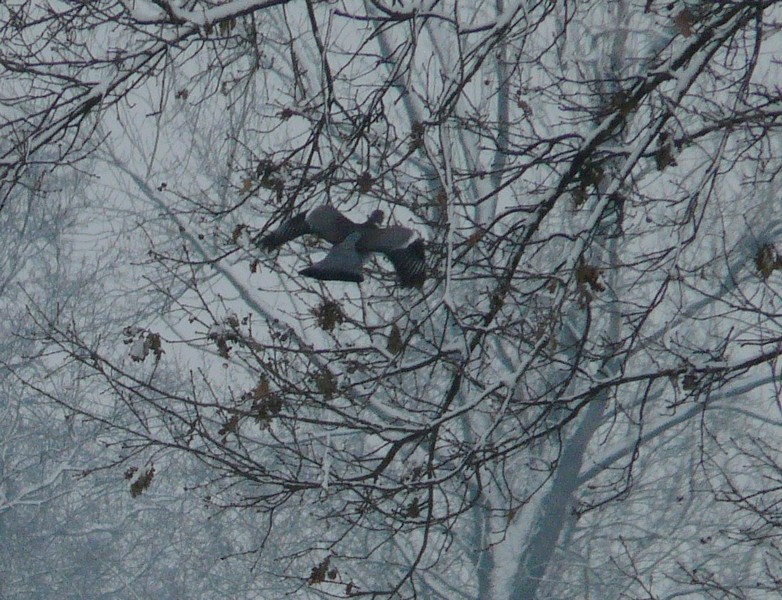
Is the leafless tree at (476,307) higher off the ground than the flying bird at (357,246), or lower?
higher

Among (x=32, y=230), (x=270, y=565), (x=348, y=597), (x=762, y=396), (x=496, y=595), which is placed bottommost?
(x=348, y=597)

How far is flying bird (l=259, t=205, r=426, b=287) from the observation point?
2.93 meters

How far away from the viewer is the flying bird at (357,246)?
2934 millimetres

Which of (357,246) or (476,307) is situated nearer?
(357,246)

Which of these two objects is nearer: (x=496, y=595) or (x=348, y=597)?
(x=348, y=597)

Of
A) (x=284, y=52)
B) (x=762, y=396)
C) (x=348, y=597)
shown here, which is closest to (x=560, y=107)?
(x=348, y=597)

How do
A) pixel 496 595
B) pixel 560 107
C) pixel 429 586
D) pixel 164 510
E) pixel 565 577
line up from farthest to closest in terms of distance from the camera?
pixel 164 510
pixel 565 577
pixel 429 586
pixel 496 595
pixel 560 107

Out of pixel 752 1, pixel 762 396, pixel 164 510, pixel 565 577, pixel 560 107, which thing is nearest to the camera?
pixel 752 1

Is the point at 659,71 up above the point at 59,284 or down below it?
below

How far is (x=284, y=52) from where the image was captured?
50.2 ft

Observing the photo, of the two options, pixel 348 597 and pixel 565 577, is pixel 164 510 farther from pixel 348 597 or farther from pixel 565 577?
pixel 348 597

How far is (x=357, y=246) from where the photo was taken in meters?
3.04

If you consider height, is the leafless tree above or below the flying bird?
above

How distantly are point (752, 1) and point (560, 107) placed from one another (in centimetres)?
103
